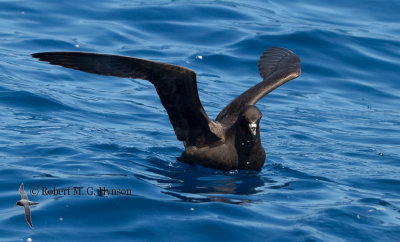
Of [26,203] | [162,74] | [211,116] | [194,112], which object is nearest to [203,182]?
[194,112]

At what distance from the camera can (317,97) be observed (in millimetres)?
12242

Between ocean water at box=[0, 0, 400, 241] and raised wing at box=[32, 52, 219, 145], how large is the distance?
68 cm

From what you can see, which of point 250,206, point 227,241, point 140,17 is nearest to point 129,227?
point 227,241

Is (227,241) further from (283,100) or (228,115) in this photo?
(283,100)

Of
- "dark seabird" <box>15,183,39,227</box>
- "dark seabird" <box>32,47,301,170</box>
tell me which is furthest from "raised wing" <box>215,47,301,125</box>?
"dark seabird" <box>15,183,39,227</box>

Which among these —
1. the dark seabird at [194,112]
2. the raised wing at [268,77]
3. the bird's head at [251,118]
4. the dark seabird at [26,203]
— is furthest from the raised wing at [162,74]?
the dark seabird at [26,203]

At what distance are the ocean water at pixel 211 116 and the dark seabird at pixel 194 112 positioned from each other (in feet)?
0.83

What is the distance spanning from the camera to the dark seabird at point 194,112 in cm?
719

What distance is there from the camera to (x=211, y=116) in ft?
35.6

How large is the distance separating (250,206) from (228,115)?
2326mm

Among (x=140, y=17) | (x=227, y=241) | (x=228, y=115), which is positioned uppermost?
(x=140, y=17)

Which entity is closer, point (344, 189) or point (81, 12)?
point (344, 189)

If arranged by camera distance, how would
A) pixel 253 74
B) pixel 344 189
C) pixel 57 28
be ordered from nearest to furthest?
pixel 344 189, pixel 253 74, pixel 57 28

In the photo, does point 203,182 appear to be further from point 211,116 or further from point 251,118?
point 211,116
